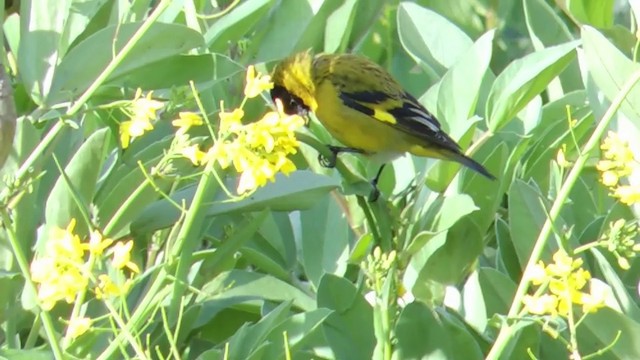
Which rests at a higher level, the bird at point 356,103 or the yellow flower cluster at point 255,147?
the yellow flower cluster at point 255,147

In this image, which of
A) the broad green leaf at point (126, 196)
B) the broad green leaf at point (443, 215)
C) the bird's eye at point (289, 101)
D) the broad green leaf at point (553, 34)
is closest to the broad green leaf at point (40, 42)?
the broad green leaf at point (126, 196)

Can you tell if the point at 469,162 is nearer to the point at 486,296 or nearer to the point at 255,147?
the point at 486,296

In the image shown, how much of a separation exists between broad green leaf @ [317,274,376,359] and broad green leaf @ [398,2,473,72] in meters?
0.64

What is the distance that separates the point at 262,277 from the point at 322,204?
23 centimetres

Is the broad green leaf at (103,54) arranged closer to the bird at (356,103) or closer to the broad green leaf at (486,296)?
the broad green leaf at (486,296)

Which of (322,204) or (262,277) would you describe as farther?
(322,204)

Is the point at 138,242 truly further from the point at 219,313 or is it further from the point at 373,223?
the point at 373,223

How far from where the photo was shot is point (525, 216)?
160cm

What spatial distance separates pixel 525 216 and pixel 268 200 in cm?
33

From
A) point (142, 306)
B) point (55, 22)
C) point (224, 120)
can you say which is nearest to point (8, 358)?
point (142, 306)

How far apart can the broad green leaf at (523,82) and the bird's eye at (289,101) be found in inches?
39.0

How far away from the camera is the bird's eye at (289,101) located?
2762 millimetres

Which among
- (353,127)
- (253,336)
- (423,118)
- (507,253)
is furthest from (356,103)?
(253,336)

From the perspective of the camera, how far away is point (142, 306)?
1.29 m
